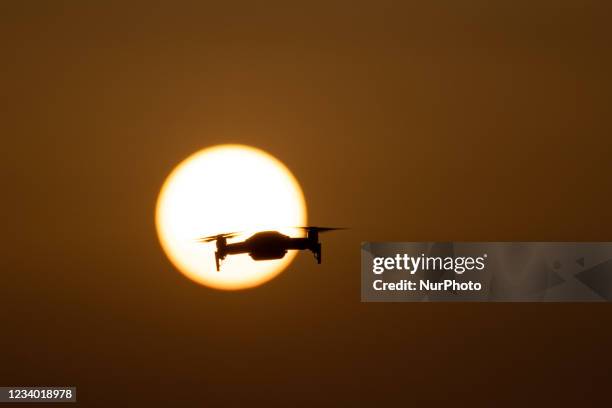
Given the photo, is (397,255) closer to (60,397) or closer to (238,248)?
(238,248)

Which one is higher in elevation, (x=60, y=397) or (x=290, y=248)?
(x=290, y=248)

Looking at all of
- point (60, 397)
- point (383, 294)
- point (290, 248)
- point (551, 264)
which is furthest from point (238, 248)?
point (551, 264)

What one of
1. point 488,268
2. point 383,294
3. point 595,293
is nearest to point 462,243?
point 488,268

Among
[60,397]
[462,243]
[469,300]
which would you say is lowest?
[60,397]

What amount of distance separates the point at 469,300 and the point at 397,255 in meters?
2.61

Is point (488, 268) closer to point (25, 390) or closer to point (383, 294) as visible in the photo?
point (383, 294)

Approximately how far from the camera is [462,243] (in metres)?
25.7

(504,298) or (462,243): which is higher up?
(462,243)

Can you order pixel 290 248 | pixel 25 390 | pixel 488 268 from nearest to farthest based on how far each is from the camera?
1. pixel 290 248
2. pixel 25 390
3. pixel 488 268

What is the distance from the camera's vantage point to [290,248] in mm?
22172

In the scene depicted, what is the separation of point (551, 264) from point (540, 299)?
121cm

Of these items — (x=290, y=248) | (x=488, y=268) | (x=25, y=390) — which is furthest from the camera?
(x=488, y=268)

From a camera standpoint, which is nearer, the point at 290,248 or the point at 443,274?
the point at 290,248

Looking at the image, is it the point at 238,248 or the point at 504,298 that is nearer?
the point at 238,248
